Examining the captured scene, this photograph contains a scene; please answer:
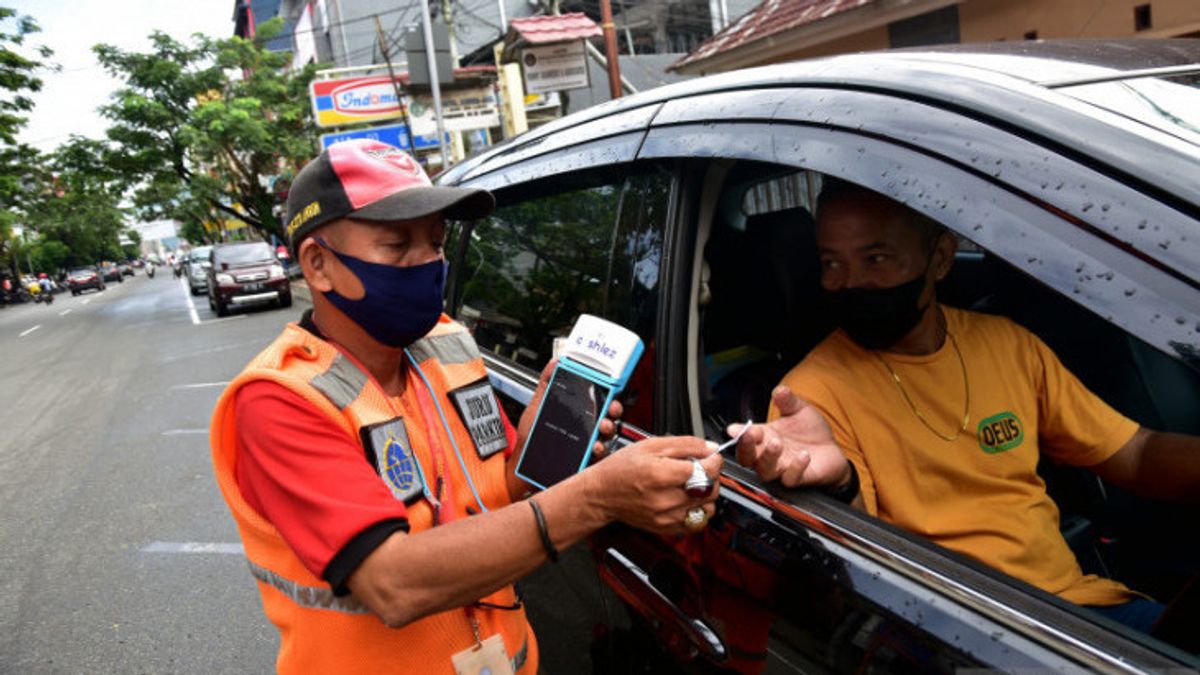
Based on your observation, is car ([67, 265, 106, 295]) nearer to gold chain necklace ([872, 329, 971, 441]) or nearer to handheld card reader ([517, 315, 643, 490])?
handheld card reader ([517, 315, 643, 490])

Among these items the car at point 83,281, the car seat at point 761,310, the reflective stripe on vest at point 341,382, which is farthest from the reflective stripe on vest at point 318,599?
the car at point 83,281

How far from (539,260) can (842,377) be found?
905mm

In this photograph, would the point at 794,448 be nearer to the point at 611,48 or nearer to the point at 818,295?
the point at 818,295

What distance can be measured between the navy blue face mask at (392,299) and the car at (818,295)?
475mm

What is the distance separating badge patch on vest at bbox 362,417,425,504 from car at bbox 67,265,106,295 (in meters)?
52.6

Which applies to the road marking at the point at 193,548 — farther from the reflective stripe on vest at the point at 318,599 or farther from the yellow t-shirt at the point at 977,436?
the yellow t-shirt at the point at 977,436

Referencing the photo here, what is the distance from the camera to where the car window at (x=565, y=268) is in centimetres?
174

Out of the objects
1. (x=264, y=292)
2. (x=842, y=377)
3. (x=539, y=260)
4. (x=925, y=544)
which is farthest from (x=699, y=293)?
(x=264, y=292)

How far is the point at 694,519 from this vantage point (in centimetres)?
124

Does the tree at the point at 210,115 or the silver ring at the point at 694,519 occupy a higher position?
the tree at the point at 210,115

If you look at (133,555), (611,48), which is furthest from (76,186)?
(133,555)

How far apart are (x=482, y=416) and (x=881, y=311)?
880mm

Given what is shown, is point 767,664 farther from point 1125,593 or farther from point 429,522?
point 1125,593

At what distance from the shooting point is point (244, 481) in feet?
4.49
